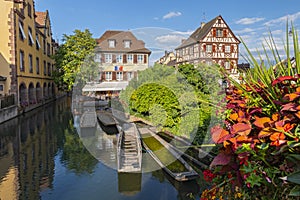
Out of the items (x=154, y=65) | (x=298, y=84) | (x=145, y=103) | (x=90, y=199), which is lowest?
(x=90, y=199)

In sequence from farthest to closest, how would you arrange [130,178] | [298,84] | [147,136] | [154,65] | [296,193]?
[154,65] → [147,136] → [130,178] → [298,84] → [296,193]

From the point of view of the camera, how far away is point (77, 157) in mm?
10664

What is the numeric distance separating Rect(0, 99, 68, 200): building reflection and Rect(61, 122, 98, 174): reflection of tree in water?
52cm

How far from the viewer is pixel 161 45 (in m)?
8.73

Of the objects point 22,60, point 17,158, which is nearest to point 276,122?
point 17,158

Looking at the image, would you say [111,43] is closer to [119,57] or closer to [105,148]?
[119,57]

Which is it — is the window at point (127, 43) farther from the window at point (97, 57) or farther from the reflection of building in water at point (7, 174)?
the reflection of building in water at point (7, 174)

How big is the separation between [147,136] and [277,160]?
11.7 metres

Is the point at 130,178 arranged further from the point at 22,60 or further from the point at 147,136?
the point at 22,60

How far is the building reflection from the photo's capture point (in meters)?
7.53

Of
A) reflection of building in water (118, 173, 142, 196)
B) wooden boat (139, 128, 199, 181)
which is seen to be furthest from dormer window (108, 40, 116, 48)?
reflection of building in water (118, 173, 142, 196)

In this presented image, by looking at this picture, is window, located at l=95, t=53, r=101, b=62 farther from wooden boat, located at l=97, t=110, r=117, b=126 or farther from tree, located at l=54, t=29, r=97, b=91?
wooden boat, located at l=97, t=110, r=117, b=126

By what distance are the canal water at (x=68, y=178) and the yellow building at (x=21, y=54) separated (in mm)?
10416

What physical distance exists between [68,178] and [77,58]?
2374 centimetres
